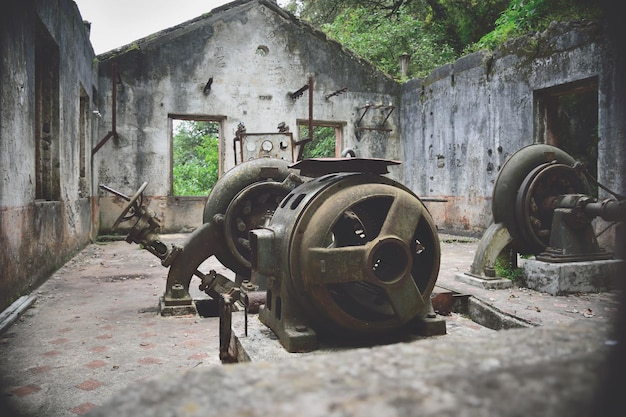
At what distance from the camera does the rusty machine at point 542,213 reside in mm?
5051

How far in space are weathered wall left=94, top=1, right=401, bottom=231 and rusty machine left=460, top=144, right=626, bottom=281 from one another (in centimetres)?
765

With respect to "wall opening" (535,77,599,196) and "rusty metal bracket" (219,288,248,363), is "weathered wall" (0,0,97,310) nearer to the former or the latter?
"rusty metal bracket" (219,288,248,363)

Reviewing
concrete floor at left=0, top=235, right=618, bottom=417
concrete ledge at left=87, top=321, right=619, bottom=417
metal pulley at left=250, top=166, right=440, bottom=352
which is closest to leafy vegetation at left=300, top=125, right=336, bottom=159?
concrete floor at left=0, top=235, right=618, bottom=417

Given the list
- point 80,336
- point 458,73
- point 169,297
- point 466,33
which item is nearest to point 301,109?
point 458,73

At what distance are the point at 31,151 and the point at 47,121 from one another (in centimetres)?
163

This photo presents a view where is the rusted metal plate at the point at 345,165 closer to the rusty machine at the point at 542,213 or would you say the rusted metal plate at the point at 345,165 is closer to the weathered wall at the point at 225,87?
the rusty machine at the point at 542,213

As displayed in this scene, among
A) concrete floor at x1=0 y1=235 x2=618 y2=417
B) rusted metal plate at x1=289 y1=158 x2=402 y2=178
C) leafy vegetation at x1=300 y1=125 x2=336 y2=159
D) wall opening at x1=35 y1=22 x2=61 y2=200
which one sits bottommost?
concrete floor at x1=0 y1=235 x2=618 y2=417

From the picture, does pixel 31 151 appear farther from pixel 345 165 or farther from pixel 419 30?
pixel 419 30

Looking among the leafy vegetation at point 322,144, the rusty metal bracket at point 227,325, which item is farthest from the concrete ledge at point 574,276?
the leafy vegetation at point 322,144

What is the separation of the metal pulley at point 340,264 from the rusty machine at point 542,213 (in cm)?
292

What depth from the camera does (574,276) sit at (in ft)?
16.1

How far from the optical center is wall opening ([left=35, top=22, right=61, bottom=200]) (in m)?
6.72

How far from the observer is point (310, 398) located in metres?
0.80

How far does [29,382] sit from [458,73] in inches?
423
